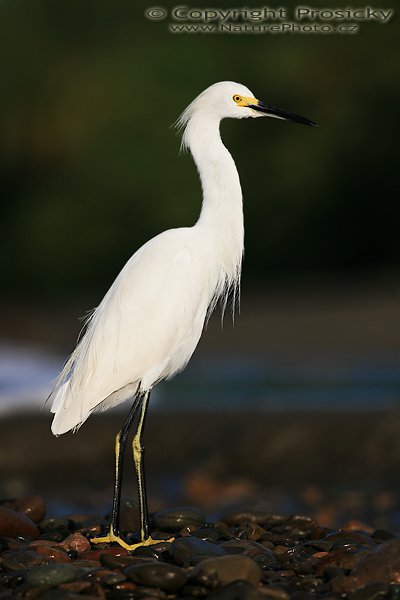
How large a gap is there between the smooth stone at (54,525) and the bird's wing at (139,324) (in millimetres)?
594

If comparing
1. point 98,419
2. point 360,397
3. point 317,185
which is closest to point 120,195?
point 317,185

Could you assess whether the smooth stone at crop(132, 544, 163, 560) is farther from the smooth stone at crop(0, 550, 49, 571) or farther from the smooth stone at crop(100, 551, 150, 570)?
the smooth stone at crop(0, 550, 49, 571)

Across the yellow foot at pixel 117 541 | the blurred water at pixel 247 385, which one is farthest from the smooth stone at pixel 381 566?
the blurred water at pixel 247 385

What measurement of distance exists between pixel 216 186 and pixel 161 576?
2.06 m

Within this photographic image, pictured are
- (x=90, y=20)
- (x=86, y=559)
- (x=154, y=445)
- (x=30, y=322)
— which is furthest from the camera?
(x=90, y=20)

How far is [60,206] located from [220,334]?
12.0 m

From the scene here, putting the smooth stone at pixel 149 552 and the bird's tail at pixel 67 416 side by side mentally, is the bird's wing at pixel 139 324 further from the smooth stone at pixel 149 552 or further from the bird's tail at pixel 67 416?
the smooth stone at pixel 149 552

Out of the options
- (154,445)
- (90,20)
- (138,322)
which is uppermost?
(90,20)

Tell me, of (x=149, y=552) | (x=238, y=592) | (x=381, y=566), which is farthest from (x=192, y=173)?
(x=238, y=592)

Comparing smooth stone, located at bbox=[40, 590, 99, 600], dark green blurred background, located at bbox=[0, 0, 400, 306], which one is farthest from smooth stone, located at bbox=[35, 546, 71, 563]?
dark green blurred background, located at bbox=[0, 0, 400, 306]

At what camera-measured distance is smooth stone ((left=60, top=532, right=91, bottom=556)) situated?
4.87m

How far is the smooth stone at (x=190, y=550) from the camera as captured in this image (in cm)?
449

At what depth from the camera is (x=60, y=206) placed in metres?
28.7

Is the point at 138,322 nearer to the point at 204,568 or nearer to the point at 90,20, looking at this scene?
the point at 204,568
